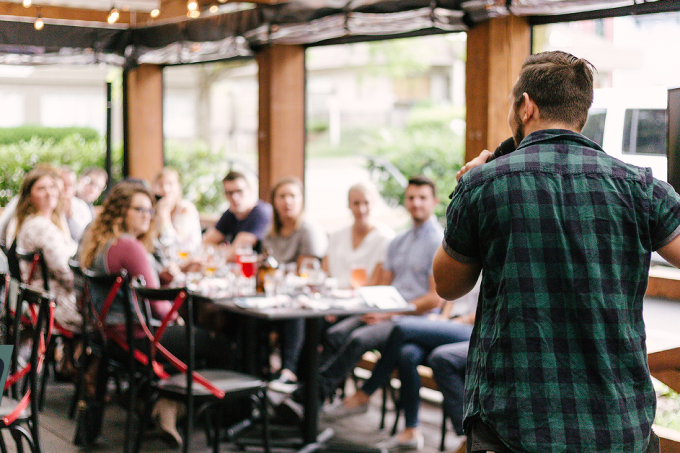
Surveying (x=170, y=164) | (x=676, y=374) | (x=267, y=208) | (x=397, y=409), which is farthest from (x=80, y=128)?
(x=676, y=374)

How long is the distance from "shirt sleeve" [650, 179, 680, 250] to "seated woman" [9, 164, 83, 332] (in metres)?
3.92

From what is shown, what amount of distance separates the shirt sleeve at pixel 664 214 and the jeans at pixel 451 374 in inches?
89.9

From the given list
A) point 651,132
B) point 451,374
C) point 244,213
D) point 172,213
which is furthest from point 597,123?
point 172,213

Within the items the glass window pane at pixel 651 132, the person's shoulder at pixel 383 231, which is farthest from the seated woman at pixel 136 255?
the glass window pane at pixel 651 132

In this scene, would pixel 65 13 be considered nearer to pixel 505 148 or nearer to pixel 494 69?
pixel 494 69

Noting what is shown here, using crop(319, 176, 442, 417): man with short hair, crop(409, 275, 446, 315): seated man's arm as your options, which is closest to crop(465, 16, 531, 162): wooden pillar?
crop(319, 176, 442, 417): man with short hair

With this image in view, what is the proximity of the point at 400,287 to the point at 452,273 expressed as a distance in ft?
9.20

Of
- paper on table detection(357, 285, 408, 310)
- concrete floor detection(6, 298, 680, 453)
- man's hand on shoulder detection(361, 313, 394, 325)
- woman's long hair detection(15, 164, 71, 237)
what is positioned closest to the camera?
concrete floor detection(6, 298, 680, 453)

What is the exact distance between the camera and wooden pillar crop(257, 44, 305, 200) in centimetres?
638

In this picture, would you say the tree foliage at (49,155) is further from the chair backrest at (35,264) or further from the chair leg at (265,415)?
the chair leg at (265,415)

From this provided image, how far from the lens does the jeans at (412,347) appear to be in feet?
13.2

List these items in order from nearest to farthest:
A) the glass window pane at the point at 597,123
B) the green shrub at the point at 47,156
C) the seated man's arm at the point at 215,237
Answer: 1. the glass window pane at the point at 597,123
2. the seated man's arm at the point at 215,237
3. the green shrub at the point at 47,156

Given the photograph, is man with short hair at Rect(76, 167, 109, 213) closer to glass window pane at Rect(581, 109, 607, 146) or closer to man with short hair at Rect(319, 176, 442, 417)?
man with short hair at Rect(319, 176, 442, 417)

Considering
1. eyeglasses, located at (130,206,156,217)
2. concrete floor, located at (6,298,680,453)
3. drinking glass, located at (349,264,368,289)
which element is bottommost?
concrete floor, located at (6,298,680,453)
